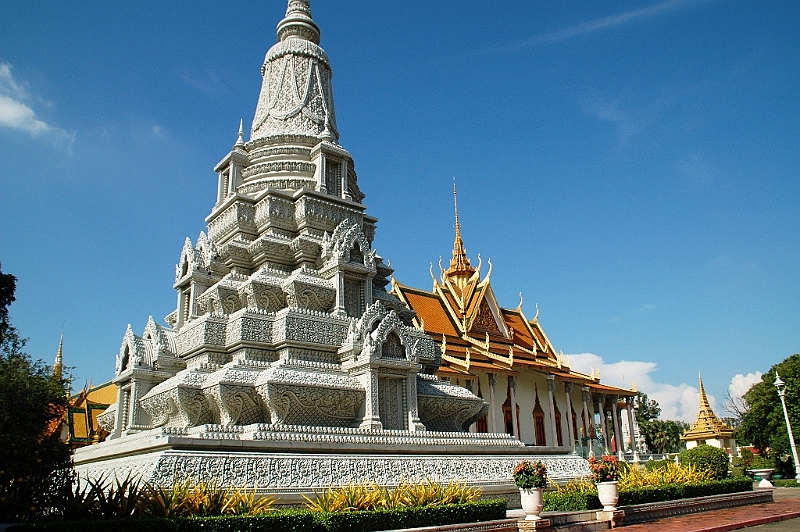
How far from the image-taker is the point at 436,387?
1644 cm

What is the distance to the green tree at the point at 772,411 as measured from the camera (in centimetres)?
3222

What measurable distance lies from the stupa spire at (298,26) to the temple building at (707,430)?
30968mm

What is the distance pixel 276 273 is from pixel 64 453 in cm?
769

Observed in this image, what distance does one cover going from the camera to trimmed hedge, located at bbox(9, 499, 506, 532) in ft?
25.6

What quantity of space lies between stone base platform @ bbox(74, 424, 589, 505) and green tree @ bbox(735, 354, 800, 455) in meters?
22.1

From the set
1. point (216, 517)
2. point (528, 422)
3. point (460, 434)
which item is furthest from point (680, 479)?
point (528, 422)

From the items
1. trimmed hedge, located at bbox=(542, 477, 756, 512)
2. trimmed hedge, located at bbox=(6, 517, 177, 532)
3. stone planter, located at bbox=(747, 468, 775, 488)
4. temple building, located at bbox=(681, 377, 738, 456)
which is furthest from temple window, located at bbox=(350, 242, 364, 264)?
temple building, located at bbox=(681, 377, 738, 456)

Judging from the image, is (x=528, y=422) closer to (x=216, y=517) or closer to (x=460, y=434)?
(x=460, y=434)

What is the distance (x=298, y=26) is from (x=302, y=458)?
1402cm

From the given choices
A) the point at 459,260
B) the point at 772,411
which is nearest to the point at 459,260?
the point at 459,260

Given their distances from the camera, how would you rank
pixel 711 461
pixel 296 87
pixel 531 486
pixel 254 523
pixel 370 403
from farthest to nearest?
pixel 296 87 < pixel 711 461 < pixel 370 403 < pixel 531 486 < pixel 254 523

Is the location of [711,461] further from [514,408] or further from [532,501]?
[514,408]

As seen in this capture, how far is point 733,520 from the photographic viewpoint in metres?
12.7

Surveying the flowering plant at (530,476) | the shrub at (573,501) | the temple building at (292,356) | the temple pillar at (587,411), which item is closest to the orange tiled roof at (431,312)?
the temple pillar at (587,411)
